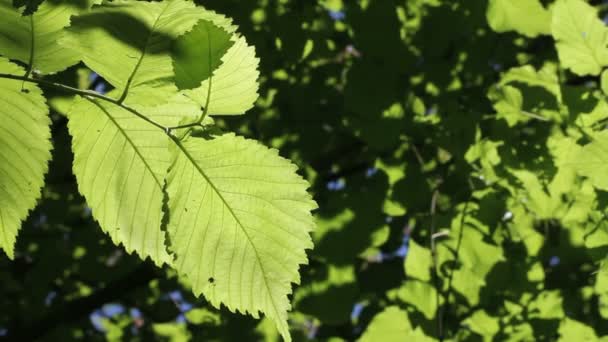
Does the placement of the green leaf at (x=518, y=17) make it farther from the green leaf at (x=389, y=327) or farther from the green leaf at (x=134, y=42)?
the green leaf at (x=134, y=42)

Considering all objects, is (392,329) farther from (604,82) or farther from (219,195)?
(219,195)

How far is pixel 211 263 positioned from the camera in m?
0.93

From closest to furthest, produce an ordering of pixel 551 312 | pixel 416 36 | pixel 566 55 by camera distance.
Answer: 1. pixel 566 55
2. pixel 551 312
3. pixel 416 36

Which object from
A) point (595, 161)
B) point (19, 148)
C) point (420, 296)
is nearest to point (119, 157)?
point (19, 148)

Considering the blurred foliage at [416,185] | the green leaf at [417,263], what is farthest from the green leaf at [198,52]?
the green leaf at [417,263]

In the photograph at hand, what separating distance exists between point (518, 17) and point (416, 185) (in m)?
0.64

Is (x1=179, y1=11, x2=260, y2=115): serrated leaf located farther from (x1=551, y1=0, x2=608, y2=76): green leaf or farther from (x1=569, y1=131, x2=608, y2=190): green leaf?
(x1=551, y1=0, x2=608, y2=76): green leaf

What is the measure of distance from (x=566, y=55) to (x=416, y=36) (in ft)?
2.33

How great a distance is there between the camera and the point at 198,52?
863mm

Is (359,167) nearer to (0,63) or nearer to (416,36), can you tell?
(416,36)

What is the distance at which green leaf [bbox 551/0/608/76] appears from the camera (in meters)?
1.49

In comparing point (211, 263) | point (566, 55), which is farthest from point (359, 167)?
point (211, 263)

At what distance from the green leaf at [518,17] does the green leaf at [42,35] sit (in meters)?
1.10

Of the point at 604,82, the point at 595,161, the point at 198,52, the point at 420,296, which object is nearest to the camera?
the point at 198,52
